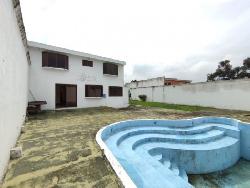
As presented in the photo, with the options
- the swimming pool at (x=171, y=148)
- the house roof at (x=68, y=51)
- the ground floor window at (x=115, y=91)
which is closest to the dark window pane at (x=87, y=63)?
the house roof at (x=68, y=51)

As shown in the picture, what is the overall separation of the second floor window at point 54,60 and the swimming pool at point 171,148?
875cm

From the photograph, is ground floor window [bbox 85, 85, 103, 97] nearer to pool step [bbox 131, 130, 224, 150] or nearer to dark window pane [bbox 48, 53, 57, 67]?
dark window pane [bbox 48, 53, 57, 67]

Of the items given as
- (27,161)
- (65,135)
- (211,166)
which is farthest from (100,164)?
(211,166)

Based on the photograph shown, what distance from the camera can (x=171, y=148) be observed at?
24.1 ft

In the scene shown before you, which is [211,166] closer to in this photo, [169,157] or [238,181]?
[238,181]

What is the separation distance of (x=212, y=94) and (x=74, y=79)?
15.0 m

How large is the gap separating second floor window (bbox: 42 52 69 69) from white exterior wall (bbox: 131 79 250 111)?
50.8 ft

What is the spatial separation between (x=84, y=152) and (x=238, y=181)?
20.6 ft

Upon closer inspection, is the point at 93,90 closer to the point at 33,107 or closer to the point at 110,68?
the point at 110,68

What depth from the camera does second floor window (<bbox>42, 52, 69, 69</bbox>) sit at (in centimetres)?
1402

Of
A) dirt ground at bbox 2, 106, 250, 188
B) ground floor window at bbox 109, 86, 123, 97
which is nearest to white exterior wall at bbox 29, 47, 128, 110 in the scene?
ground floor window at bbox 109, 86, 123, 97

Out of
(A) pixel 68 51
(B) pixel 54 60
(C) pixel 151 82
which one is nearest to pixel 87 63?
(A) pixel 68 51

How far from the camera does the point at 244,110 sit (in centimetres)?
1686

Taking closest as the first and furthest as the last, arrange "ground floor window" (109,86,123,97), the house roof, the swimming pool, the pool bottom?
the swimming pool, the pool bottom, the house roof, "ground floor window" (109,86,123,97)
